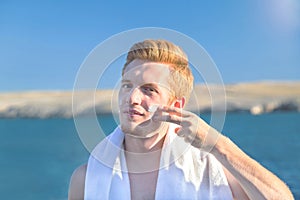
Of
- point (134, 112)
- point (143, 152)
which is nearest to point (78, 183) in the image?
point (143, 152)

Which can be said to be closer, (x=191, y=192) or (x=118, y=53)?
(x=118, y=53)

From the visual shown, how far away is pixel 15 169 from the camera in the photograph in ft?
40.0

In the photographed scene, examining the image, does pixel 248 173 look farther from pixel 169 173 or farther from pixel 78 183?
pixel 78 183

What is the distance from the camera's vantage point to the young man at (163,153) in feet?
2.99

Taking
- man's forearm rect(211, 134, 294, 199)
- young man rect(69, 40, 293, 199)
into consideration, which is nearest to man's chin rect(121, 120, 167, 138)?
young man rect(69, 40, 293, 199)

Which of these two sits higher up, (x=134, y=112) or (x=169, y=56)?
(x=169, y=56)

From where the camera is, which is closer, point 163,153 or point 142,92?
point 142,92

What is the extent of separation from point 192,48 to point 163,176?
289 millimetres

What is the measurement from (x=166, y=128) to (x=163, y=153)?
0.05 metres

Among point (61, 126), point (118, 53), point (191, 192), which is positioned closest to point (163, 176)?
point (191, 192)

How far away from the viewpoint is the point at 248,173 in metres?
0.95

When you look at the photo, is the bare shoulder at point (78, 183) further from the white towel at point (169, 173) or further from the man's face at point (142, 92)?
the man's face at point (142, 92)

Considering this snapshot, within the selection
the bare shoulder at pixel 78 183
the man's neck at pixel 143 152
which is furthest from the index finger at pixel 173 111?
the bare shoulder at pixel 78 183

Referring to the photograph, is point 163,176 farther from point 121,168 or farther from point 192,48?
point 192,48
